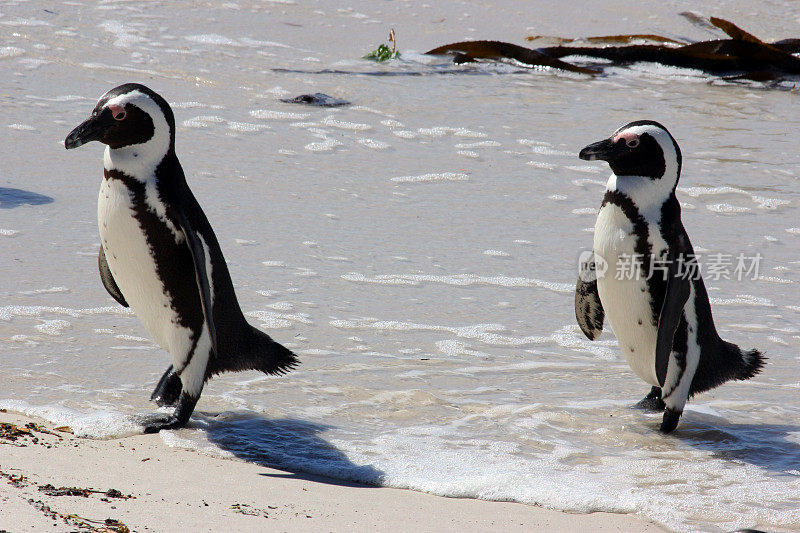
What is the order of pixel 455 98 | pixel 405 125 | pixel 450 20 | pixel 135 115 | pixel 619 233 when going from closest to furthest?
pixel 135 115, pixel 619 233, pixel 405 125, pixel 455 98, pixel 450 20

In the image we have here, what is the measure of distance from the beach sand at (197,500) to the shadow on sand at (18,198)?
95.8 inches

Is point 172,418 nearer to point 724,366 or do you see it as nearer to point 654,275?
point 654,275

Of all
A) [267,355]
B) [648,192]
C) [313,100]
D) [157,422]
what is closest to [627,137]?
[648,192]

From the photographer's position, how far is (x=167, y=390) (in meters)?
3.05

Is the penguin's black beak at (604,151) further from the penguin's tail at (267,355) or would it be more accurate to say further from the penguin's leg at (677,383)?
the penguin's tail at (267,355)

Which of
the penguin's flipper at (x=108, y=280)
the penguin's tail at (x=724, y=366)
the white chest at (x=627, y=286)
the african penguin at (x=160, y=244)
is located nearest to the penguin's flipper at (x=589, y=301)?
the white chest at (x=627, y=286)

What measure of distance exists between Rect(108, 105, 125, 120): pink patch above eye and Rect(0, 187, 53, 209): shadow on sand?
2309 millimetres

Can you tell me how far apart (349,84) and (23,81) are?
2706 millimetres

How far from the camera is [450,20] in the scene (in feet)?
36.2

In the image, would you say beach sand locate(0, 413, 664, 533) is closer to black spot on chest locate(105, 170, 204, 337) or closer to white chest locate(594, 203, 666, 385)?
black spot on chest locate(105, 170, 204, 337)

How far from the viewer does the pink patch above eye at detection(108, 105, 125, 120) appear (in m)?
2.78

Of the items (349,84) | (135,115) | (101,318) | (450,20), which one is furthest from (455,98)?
(135,115)

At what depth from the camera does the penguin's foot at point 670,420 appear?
308 centimetres

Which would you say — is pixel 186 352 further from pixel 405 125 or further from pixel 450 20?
pixel 450 20
